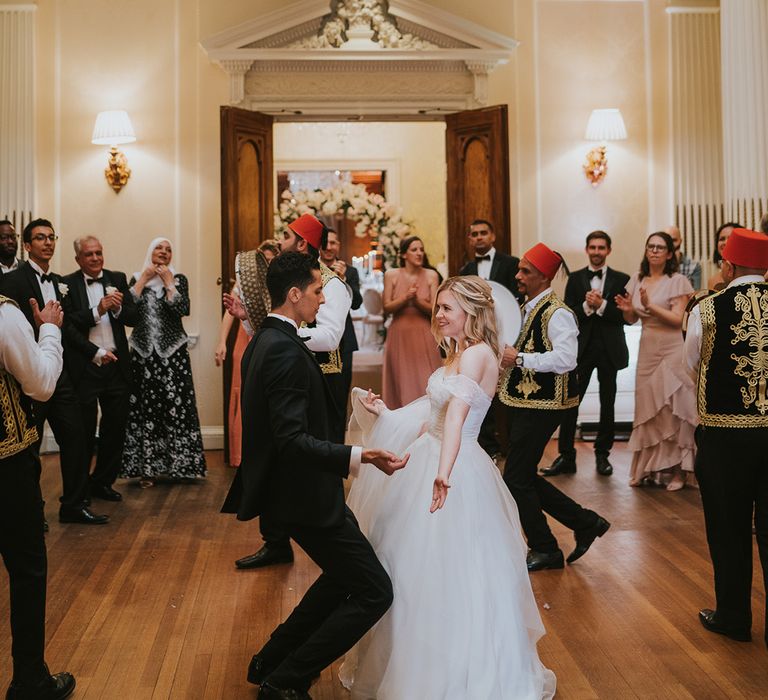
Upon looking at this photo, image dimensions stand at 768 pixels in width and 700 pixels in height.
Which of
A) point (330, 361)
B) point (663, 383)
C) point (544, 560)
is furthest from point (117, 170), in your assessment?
point (544, 560)

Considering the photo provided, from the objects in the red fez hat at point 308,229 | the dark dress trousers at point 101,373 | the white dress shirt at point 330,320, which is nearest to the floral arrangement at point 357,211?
the dark dress trousers at point 101,373

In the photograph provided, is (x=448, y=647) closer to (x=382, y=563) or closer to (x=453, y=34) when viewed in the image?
(x=382, y=563)

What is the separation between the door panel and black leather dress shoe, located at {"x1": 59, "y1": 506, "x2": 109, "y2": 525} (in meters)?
3.76

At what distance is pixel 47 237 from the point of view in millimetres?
5508

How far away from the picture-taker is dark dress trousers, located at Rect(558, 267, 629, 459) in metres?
7.04

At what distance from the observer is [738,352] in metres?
3.65

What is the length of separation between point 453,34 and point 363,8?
2.56 feet

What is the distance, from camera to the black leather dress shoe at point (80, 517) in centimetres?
564

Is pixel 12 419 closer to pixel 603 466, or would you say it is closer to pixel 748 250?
pixel 748 250

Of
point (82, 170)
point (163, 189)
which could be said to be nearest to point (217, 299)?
point (163, 189)

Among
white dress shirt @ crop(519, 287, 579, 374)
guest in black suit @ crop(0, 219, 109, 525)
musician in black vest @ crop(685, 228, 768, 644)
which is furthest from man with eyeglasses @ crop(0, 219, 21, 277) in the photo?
musician in black vest @ crop(685, 228, 768, 644)

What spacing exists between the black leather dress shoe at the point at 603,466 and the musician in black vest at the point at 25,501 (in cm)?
450

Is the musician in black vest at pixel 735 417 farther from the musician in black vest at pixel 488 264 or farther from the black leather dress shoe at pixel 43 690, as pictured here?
the musician in black vest at pixel 488 264

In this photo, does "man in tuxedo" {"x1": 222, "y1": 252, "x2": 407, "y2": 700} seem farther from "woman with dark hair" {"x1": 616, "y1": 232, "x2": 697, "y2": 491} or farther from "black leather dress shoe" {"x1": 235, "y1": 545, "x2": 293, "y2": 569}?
"woman with dark hair" {"x1": 616, "y1": 232, "x2": 697, "y2": 491}
